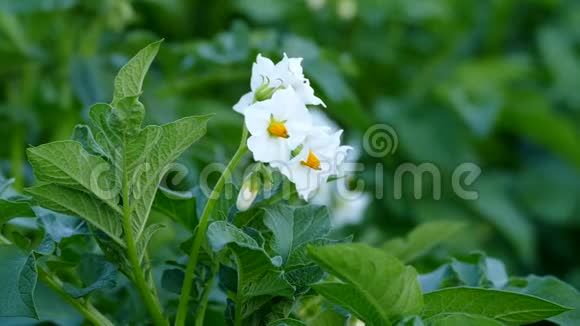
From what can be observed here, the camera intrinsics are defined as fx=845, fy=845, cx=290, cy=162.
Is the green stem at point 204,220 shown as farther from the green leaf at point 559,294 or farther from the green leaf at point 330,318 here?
the green leaf at point 559,294

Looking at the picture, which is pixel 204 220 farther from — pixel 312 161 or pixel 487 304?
pixel 487 304

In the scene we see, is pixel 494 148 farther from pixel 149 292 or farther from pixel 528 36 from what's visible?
pixel 149 292

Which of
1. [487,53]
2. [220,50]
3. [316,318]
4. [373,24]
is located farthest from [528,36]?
[316,318]

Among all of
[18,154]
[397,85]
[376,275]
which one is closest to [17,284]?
[376,275]

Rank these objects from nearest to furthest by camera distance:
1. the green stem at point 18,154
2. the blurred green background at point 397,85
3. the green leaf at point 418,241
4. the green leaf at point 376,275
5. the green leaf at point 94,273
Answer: the green leaf at point 376,275
the green leaf at point 94,273
the green leaf at point 418,241
the green stem at point 18,154
the blurred green background at point 397,85

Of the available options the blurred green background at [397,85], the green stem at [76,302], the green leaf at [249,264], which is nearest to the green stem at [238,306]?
the green leaf at [249,264]
